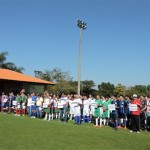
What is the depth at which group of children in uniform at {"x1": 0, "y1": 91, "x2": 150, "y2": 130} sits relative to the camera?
17.9 meters

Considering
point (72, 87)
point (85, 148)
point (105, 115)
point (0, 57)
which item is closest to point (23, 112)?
point (105, 115)

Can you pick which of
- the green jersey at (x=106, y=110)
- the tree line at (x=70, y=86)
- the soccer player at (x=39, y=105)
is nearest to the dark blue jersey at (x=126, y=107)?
the green jersey at (x=106, y=110)

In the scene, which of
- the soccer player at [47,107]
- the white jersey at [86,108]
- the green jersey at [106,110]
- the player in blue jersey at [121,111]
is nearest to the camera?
the player in blue jersey at [121,111]

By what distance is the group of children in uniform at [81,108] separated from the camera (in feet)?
58.9

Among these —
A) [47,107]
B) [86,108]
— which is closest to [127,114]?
[86,108]

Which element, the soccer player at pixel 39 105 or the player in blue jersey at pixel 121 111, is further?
the soccer player at pixel 39 105

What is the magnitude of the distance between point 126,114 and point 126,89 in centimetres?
6216

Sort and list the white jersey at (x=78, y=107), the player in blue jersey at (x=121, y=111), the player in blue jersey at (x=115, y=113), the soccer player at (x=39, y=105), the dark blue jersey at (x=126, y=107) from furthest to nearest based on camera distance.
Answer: the soccer player at (x=39, y=105) → the white jersey at (x=78, y=107) → the player in blue jersey at (x=121, y=111) → the dark blue jersey at (x=126, y=107) → the player in blue jersey at (x=115, y=113)

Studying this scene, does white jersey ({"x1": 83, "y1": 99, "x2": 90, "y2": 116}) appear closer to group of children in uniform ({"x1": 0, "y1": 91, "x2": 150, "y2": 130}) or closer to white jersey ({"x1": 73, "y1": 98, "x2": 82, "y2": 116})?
group of children in uniform ({"x1": 0, "y1": 91, "x2": 150, "y2": 130})

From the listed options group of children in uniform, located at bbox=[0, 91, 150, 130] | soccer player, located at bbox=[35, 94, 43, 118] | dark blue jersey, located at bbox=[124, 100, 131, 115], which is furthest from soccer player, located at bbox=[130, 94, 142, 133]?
soccer player, located at bbox=[35, 94, 43, 118]

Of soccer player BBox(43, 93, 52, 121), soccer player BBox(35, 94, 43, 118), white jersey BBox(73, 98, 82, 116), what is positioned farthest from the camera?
soccer player BBox(35, 94, 43, 118)

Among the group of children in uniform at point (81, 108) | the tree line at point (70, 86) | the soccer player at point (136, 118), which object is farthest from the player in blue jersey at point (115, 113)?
the tree line at point (70, 86)

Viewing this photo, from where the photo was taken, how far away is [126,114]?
1792 cm

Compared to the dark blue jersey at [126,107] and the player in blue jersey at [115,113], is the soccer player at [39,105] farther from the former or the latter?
the dark blue jersey at [126,107]
